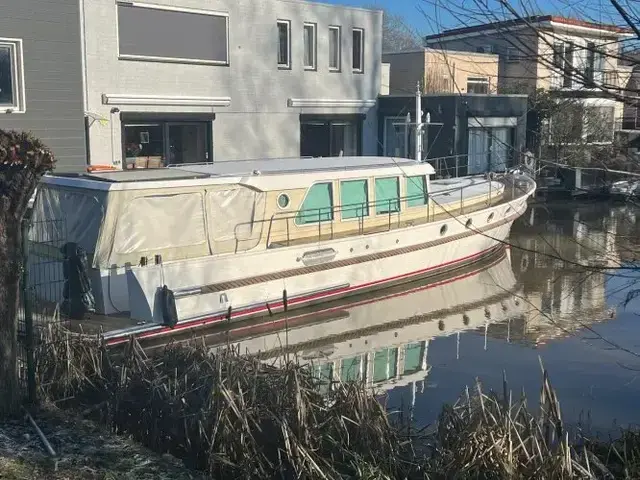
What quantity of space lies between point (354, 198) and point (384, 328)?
10.3 ft

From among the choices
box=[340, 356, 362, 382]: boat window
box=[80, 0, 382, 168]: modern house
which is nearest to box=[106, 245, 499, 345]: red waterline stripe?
box=[340, 356, 362, 382]: boat window

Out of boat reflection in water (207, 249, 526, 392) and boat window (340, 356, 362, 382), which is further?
boat reflection in water (207, 249, 526, 392)

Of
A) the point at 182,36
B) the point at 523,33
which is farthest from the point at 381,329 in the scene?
the point at 182,36

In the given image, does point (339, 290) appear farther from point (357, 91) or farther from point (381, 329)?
point (357, 91)

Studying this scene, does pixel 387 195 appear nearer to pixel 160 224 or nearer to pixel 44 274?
pixel 160 224

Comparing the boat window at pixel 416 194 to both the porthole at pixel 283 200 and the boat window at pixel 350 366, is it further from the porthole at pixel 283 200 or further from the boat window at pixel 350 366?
the boat window at pixel 350 366

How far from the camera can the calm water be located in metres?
9.47

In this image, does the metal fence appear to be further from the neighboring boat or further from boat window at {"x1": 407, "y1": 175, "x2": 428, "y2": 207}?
boat window at {"x1": 407, "y1": 175, "x2": 428, "y2": 207}

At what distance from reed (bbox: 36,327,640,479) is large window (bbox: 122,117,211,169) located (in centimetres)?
1497

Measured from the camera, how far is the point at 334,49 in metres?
27.5

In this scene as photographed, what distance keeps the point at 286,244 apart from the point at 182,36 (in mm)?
11258

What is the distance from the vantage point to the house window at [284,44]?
25812 millimetres

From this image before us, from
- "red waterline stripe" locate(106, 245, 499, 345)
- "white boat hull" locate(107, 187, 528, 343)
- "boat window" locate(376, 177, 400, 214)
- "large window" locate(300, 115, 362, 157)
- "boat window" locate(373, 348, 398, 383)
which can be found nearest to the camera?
"boat window" locate(373, 348, 398, 383)

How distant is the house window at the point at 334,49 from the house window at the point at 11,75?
1233 cm
